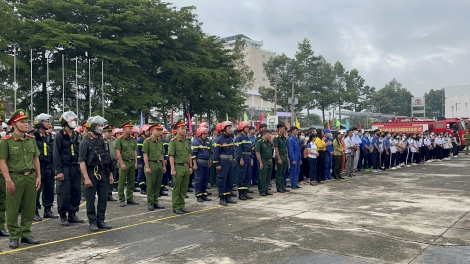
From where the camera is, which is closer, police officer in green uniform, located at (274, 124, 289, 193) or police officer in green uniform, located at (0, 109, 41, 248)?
police officer in green uniform, located at (0, 109, 41, 248)

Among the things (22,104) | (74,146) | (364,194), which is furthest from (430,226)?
(22,104)

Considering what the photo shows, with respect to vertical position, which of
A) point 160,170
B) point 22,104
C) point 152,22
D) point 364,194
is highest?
point 152,22

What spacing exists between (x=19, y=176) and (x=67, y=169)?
57.8 inches

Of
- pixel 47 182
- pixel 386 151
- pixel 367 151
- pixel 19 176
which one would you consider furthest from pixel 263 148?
pixel 386 151

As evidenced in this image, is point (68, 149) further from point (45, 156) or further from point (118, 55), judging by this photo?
point (118, 55)

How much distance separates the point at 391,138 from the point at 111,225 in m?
15.1

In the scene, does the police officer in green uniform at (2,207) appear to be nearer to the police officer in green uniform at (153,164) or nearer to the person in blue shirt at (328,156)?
the police officer in green uniform at (153,164)

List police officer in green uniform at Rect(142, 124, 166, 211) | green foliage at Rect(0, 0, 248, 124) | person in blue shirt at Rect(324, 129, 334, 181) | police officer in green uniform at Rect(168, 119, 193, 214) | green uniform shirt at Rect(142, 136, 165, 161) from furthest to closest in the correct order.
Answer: green foliage at Rect(0, 0, 248, 124) → person in blue shirt at Rect(324, 129, 334, 181) → green uniform shirt at Rect(142, 136, 165, 161) → police officer in green uniform at Rect(142, 124, 166, 211) → police officer in green uniform at Rect(168, 119, 193, 214)

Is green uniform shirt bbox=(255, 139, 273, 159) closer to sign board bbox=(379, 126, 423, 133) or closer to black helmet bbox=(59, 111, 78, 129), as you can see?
black helmet bbox=(59, 111, 78, 129)

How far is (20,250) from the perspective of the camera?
5.68 meters

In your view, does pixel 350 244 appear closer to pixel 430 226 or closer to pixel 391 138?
pixel 430 226

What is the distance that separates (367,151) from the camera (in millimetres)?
16844

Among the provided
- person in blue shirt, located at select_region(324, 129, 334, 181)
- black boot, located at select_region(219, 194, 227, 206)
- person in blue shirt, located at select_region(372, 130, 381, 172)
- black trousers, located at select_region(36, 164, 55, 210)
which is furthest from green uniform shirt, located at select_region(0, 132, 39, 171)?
person in blue shirt, located at select_region(372, 130, 381, 172)

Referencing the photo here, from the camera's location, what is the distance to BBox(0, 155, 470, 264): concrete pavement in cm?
531
